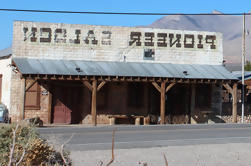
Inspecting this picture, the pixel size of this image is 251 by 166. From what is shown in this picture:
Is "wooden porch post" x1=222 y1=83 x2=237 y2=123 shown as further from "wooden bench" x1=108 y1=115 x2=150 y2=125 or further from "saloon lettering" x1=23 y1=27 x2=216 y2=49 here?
"wooden bench" x1=108 y1=115 x2=150 y2=125

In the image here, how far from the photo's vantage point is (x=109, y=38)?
2786cm

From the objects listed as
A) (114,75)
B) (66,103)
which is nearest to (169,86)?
(114,75)

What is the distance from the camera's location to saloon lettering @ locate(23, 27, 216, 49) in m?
26.7

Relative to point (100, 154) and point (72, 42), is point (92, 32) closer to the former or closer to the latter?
point (72, 42)

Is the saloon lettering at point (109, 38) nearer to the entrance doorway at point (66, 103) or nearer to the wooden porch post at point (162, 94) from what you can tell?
the entrance doorway at point (66, 103)

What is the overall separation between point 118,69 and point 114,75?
1257 millimetres

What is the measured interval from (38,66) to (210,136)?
1094cm

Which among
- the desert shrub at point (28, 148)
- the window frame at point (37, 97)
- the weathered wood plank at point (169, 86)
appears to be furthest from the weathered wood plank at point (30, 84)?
the desert shrub at point (28, 148)

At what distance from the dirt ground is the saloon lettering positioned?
45.4 feet

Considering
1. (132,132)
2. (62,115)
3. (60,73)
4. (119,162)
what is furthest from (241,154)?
(62,115)

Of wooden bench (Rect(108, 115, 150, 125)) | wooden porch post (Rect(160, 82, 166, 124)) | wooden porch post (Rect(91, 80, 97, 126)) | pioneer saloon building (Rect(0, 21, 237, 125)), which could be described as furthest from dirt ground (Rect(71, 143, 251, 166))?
wooden bench (Rect(108, 115, 150, 125))

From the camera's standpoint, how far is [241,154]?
46.1 ft

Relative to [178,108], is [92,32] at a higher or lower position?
higher

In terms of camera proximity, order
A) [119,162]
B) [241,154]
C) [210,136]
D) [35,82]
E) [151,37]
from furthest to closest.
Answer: [151,37] → [35,82] → [210,136] → [241,154] → [119,162]
